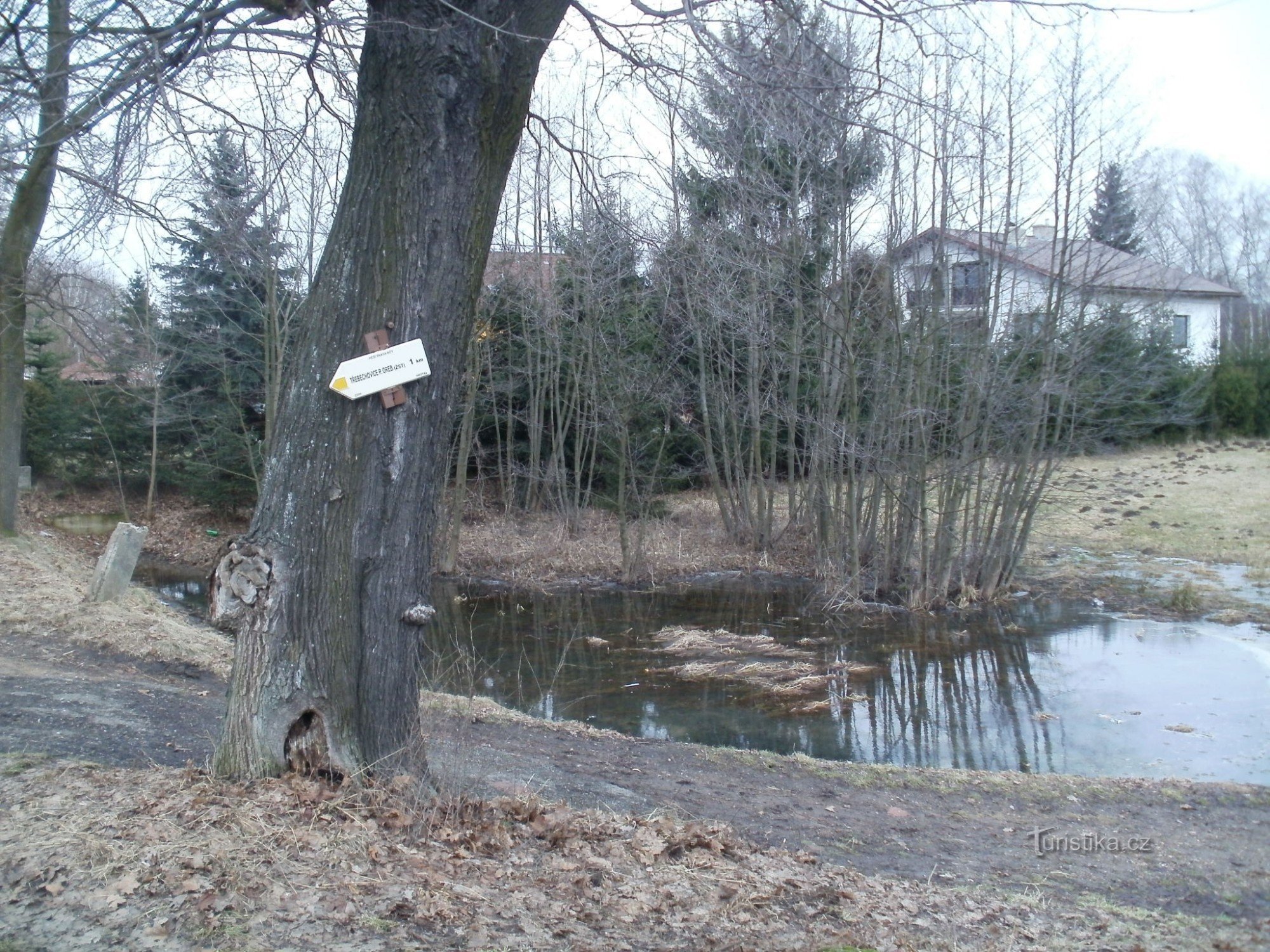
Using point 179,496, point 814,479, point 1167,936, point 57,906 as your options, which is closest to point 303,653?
point 57,906

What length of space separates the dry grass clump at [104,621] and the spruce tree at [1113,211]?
14679 millimetres

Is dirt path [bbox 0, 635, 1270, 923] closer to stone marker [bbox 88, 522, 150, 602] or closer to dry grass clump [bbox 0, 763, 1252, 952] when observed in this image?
dry grass clump [bbox 0, 763, 1252, 952]

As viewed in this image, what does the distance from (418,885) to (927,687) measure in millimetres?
10181

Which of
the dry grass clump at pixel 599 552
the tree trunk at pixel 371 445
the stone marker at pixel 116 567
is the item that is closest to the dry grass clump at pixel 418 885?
the tree trunk at pixel 371 445

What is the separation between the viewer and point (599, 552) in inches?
888

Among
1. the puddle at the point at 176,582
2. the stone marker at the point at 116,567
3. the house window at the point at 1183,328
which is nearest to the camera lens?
the stone marker at the point at 116,567

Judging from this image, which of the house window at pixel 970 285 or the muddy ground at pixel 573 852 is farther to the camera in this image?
the house window at pixel 970 285

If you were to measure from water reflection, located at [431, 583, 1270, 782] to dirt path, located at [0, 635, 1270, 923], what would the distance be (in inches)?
43.4

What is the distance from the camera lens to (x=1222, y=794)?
25.7 feet

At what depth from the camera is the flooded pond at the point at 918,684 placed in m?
10.0

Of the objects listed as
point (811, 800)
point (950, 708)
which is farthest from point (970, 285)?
point (811, 800)

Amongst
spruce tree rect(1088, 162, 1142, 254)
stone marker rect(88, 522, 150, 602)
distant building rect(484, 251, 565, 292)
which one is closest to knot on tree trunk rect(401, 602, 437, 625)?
stone marker rect(88, 522, 150, 602)

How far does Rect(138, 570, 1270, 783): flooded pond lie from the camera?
10.0m

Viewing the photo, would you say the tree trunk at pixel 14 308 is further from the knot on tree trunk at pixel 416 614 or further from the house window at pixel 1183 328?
the house window at pixel 1183 328
